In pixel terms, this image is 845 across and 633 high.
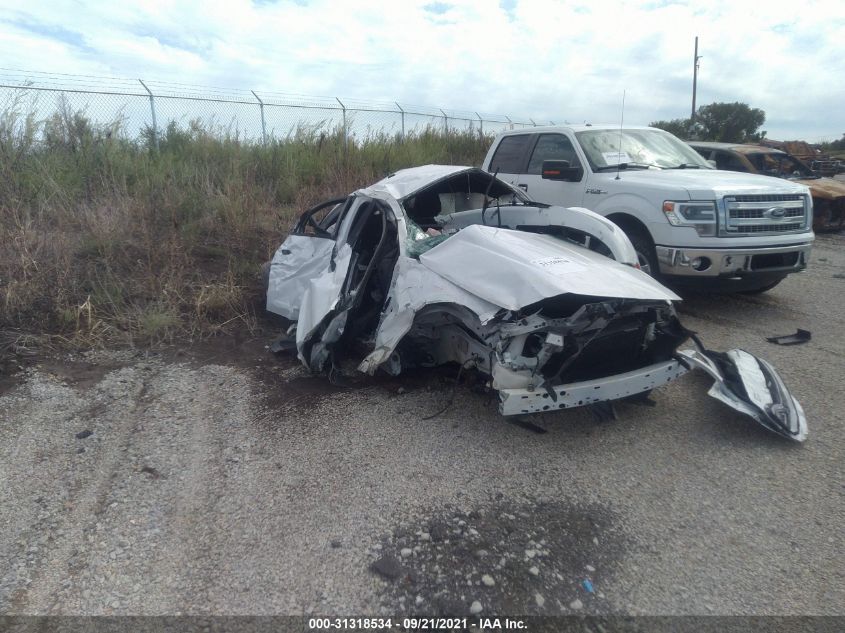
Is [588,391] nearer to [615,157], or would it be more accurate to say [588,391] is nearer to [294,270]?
[294,270]

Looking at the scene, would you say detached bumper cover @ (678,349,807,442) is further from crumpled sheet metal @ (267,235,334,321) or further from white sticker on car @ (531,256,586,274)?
crumpled sheet metal @ (267,235,334,321)

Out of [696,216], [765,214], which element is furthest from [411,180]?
[765,214]

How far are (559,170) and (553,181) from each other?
919 millimetres

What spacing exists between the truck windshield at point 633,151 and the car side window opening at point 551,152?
157 millimetres

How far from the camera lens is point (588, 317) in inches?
143

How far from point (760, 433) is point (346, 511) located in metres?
2.76

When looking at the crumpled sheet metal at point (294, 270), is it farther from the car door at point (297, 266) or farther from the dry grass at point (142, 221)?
the dry grass at point (142, 221)

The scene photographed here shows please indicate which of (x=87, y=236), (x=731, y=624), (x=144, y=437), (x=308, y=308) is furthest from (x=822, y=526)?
(x=87, y=236)

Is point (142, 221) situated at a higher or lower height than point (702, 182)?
lower

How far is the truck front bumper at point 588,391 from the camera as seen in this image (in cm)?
359

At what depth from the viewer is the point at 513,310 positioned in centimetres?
350

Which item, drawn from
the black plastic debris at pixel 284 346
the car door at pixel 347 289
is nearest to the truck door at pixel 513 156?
the car door at pixel 347 289

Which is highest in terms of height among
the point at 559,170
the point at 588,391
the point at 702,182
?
the point at 559,170

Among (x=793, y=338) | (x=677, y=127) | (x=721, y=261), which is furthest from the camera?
(x=677, y=127)
